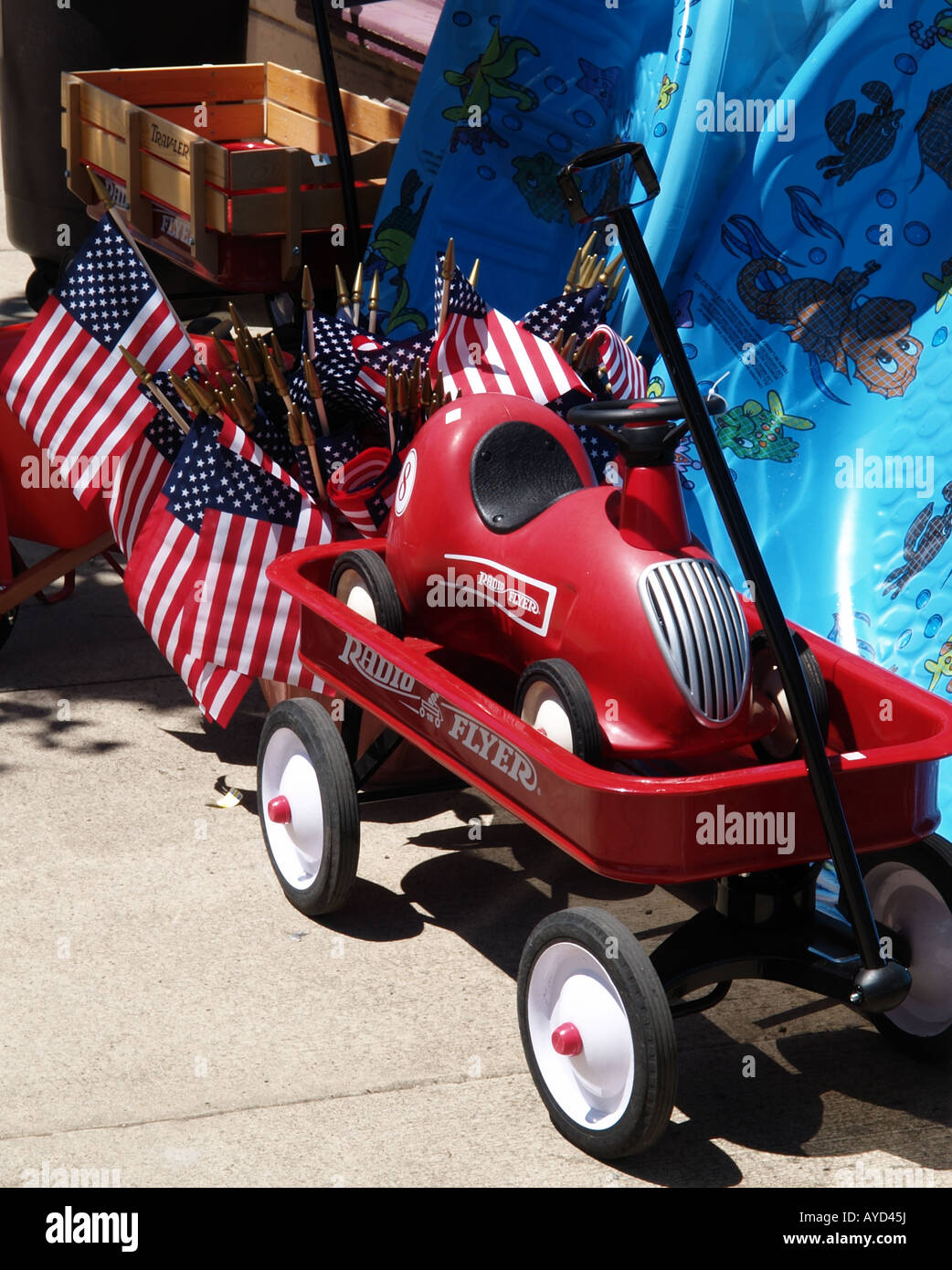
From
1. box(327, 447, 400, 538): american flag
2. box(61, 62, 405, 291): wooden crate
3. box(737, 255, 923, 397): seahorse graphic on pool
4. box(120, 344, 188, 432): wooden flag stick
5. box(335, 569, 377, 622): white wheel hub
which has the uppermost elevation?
box(61, 62, 405, 291): wooden crate

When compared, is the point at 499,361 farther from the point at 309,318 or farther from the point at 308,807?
the point at 308,807

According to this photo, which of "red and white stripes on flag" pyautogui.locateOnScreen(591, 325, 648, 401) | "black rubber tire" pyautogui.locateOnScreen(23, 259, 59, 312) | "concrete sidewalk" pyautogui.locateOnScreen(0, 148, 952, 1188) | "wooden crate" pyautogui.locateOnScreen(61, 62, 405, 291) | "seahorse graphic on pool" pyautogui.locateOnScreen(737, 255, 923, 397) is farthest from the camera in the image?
"black rubber tire" pyautogui.locateOnScreen(23, 259, 59, 312)

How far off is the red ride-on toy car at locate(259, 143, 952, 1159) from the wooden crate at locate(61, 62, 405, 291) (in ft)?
8.42

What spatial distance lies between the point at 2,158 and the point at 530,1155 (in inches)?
308

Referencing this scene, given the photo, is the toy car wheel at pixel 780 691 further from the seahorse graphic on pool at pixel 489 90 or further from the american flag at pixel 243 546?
the seahorse graphic on pool at pixel 489 90

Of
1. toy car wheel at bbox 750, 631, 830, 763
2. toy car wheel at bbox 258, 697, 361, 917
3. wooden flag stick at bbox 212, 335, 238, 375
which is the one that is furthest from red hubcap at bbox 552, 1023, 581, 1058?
wooden flag stick at bbox 212, 335, 238, 375

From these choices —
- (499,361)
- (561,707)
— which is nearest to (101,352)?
(499,361)

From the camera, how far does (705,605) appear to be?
11.2 ft

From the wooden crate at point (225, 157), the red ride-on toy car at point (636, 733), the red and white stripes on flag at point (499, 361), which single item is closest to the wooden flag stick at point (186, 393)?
the red and white stripes on flag at point (499, 361)

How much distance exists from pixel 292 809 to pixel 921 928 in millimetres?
1669

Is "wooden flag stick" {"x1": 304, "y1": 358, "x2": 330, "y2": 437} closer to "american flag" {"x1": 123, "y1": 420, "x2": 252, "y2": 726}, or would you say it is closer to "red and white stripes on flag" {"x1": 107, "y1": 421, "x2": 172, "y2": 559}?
"american flag" {"x1": 123, "y1": 420, "x2": 252, "y2": 726}

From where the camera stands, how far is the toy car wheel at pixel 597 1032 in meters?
3.14

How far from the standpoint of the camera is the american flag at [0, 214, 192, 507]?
5000 mm

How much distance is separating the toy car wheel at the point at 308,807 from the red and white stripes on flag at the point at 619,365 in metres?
1.57
